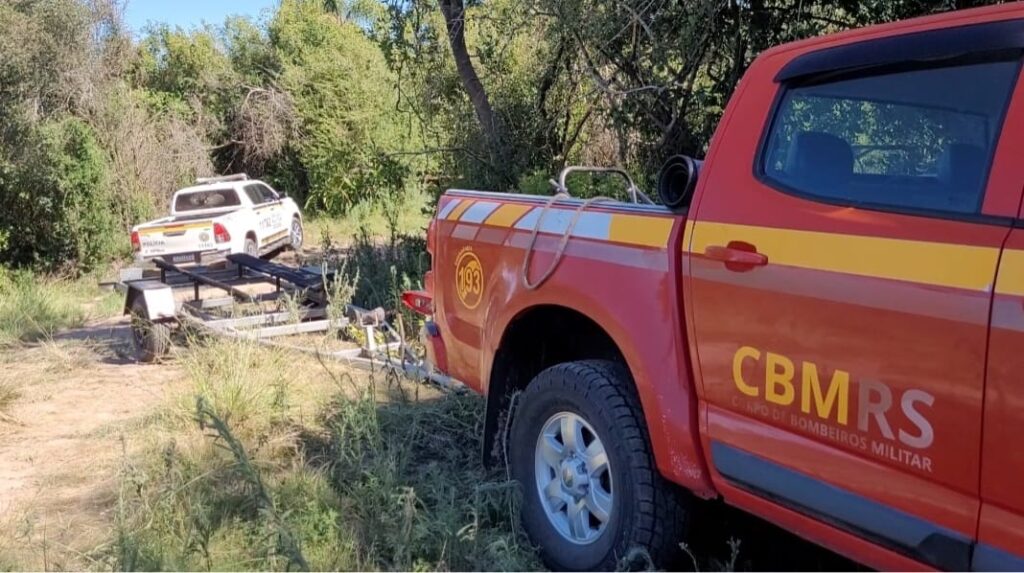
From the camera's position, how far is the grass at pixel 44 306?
37.6 feet

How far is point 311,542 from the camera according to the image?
397 centimetres

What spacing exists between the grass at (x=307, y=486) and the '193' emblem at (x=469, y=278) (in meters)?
0.87

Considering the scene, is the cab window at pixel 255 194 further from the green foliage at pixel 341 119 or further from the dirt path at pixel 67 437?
the dirt path at pixel 67 437

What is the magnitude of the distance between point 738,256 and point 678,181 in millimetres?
569

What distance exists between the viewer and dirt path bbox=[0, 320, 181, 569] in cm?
429

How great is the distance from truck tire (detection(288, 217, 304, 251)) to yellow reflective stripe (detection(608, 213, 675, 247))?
18.2 meters

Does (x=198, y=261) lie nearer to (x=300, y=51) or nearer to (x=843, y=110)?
(x=843, y=110)

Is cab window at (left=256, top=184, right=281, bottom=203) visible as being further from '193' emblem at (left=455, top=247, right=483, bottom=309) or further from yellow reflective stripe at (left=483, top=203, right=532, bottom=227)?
yellow reflective stripe at (left=483, top=203, right=532, bottom=227)

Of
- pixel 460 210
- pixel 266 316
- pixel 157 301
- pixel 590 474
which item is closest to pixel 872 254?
pixel 590 474

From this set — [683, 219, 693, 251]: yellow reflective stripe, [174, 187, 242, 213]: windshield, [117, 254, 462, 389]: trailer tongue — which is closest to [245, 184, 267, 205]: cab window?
[174, 187, 242, 213]: windshield

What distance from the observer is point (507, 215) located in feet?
13.7

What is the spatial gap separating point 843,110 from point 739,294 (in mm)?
674

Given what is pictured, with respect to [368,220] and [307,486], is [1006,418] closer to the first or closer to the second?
[307,486]

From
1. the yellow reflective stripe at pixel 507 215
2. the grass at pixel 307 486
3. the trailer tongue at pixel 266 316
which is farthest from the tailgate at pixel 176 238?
the yellow reflective stripe at pixel 507 215
